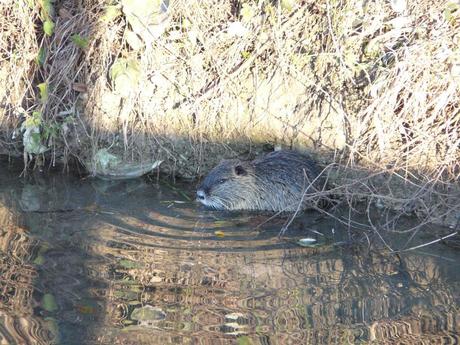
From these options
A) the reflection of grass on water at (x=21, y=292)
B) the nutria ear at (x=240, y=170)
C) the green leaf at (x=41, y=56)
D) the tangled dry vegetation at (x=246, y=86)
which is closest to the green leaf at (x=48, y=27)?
the tangled dry vegetation at (x=246, y=86)

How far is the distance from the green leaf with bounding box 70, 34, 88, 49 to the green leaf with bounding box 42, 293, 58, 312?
7.74 ft

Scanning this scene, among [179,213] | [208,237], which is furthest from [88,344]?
[179,213]

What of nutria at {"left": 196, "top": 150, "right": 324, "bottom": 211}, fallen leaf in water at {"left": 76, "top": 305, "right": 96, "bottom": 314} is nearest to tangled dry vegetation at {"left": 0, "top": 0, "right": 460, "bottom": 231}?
nutria at {"left": 196, "top": 150, "right": 324, "bottom": 211}

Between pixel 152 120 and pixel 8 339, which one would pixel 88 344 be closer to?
pixel 8 339

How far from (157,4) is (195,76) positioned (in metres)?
0.58

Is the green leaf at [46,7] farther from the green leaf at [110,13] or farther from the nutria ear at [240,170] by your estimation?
the nutria ear at [240,170]

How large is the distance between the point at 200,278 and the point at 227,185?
4.49 ft

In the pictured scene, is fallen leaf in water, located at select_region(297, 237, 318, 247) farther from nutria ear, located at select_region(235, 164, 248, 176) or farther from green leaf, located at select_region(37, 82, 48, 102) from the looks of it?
green leaf, located at select_region(37, 82, 48, 102)

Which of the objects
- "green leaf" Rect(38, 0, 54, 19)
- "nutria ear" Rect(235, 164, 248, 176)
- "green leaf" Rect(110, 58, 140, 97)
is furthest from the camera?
"green leaf" Rect(38, 0, 54, 19)

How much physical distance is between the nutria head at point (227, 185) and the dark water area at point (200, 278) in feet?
0.37

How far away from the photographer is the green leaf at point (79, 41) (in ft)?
17.9

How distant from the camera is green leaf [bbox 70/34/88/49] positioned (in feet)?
17.9

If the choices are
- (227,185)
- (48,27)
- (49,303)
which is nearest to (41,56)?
(48,27)

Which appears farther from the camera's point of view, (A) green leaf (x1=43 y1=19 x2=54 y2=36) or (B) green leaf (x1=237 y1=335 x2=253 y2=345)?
(A) green leaf (x1=43 y1=19 x2=54 y2=36)
